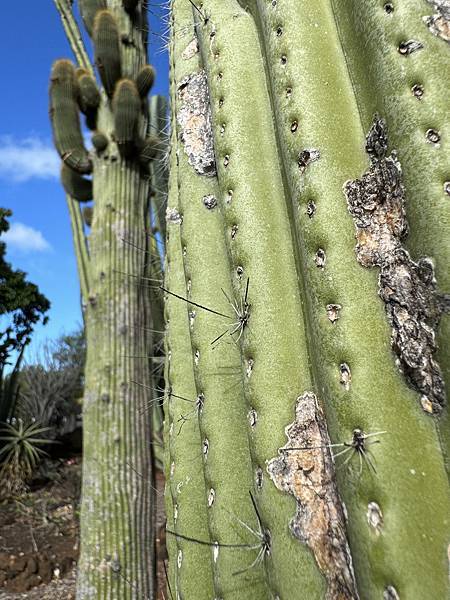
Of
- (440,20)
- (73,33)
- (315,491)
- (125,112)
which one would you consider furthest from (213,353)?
(73,33)

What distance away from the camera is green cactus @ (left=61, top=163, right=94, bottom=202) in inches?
190

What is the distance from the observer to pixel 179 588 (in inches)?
62.6

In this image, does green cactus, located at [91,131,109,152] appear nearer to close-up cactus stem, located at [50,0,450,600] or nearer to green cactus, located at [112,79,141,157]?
green cactus, located at [112,79,141,157]

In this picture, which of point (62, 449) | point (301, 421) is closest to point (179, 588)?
point (301, 421)

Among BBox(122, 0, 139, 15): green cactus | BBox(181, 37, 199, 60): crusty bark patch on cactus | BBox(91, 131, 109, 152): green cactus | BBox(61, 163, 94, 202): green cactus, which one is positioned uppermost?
BBox(122, 0, 139, 15): green cactus

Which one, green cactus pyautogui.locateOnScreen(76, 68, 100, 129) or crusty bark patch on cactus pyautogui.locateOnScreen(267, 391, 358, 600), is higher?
green cactus pyautogui.locateOnScreen(76, 68, 100, 129)

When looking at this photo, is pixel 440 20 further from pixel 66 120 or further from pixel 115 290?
pixel 66 120

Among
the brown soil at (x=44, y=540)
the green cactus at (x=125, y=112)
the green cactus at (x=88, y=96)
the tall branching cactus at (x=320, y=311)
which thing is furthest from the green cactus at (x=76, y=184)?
the tall branching cactus at (x=320, y=311)

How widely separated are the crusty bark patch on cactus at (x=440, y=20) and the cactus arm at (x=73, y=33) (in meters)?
4.14

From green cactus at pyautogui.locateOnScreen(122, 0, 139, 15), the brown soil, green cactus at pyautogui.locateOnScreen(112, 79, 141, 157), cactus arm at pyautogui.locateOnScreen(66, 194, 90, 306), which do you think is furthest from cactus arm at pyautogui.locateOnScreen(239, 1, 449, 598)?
cactus arm at pyautogui.locateOnScreen(66, 194, 90, 306)

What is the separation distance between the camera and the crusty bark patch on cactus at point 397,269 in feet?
3.53

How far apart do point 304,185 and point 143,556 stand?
126 inches

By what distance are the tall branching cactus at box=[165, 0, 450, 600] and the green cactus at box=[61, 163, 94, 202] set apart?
3.37m

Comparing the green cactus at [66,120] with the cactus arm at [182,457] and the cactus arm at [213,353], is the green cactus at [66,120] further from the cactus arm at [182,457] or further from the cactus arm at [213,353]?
the cactus arm at [182,457]
